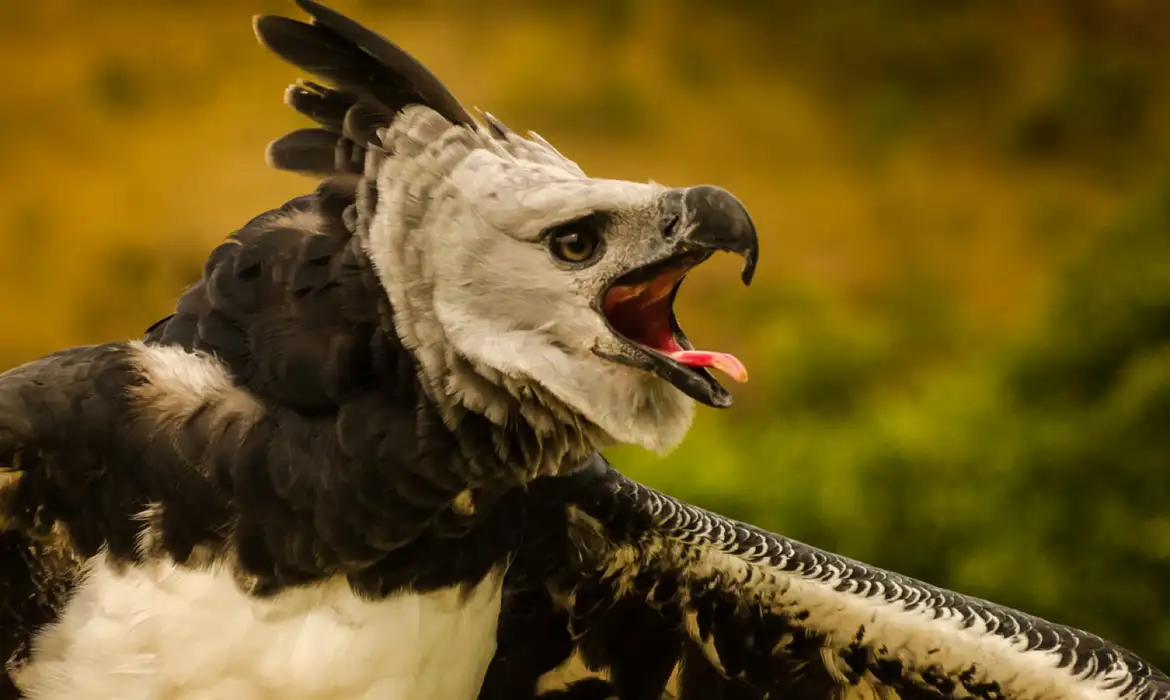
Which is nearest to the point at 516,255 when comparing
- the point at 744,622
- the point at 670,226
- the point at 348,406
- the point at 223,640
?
the point at 670,226

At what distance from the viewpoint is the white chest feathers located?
1.50 metres

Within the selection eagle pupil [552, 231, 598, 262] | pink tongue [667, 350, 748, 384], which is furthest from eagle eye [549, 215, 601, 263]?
pink tongue [667, 350, 748, 384]

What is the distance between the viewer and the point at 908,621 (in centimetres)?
194

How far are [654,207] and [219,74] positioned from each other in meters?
4.71

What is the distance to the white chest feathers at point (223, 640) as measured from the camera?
1500mm

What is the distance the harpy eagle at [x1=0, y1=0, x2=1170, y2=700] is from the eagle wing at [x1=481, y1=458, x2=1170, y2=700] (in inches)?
12.3

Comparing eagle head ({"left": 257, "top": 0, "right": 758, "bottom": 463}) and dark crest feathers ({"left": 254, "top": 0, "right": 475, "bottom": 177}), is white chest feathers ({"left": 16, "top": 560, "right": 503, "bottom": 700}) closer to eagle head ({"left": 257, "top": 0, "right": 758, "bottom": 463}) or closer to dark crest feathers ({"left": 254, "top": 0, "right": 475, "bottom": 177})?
eagle head ({"left": 257, "top": 0, "right": 758, "bottom": 463})

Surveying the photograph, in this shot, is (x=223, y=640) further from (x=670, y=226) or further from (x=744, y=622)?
(x=744, y=622)

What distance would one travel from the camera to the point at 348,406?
1467 millimetres

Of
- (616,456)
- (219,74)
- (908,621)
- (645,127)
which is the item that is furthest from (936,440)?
(219,74)

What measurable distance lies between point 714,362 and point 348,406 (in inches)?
18.1

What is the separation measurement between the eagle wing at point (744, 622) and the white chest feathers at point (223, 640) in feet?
1.36

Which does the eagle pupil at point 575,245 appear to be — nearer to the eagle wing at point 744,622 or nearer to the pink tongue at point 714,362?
the pink tongue at point 714,362

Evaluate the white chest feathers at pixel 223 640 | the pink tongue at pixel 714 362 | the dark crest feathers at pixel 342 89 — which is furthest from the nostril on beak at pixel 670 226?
the white chest feathers at pixel 223 640
